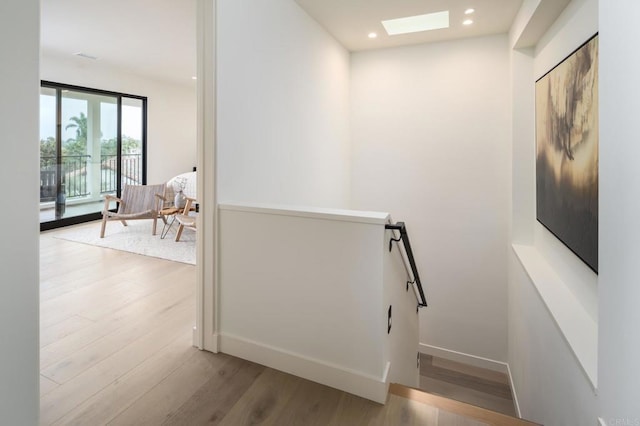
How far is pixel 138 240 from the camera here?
5031 millimetres

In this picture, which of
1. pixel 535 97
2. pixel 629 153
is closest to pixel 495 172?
pixel 535 97

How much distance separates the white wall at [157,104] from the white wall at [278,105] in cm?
428

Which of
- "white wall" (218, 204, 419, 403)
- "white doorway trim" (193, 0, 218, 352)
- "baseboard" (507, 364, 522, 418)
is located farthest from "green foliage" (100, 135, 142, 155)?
"baseboard" (507, 364, 522, 418)

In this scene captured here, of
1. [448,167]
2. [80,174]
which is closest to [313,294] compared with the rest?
[448,167]

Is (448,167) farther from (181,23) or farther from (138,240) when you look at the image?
(138,240)

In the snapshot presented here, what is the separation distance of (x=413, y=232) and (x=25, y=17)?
3976mm

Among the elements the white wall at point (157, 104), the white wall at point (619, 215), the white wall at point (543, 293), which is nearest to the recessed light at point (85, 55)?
the white wall at point (157, 104)

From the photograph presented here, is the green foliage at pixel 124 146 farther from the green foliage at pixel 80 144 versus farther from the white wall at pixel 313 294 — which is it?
the white wall at pixel 313 294

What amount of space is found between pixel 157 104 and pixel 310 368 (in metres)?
6.88

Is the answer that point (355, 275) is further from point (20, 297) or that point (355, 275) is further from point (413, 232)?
point (413, 232)

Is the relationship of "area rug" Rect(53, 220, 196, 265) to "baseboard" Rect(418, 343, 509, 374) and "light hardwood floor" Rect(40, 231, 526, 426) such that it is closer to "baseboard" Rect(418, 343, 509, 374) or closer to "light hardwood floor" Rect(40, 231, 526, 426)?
"light hardwood floor" Rect(40, 231, 526, 426)

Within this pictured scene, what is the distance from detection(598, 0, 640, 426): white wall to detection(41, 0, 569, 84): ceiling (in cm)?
149

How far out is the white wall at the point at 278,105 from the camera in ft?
7.47

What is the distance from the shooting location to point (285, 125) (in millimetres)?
3047
